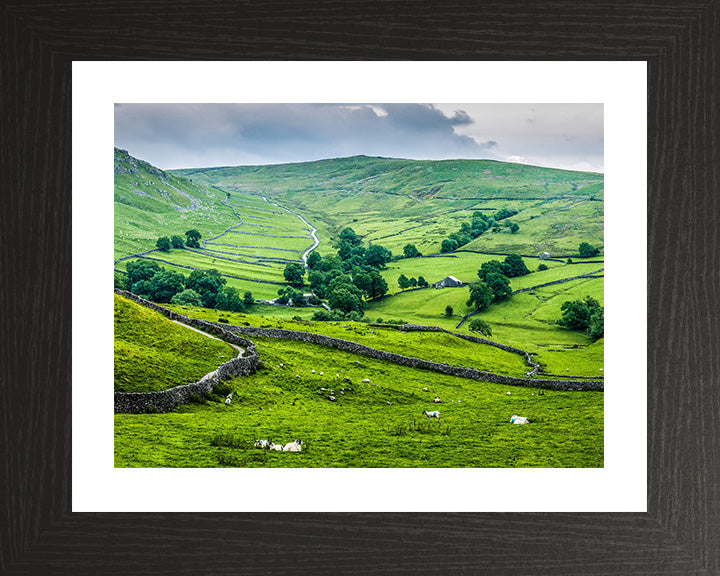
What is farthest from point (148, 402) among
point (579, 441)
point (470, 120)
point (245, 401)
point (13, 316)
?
point (470, 120)

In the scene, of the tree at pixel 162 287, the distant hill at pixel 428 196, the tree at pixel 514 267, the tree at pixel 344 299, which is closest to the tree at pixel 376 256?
the distant hill at pixel 428 196

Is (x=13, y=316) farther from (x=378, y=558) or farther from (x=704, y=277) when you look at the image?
(x=704, y=277)

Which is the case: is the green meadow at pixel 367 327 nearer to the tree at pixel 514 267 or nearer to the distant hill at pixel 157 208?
the distant hill at pixel 157 208

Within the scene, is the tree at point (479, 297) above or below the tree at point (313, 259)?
below

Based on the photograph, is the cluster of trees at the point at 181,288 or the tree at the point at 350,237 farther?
the tree at the point at 350,237

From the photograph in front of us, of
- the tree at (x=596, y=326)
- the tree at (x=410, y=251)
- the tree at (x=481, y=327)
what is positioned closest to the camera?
the tree at (x=596, y=326)

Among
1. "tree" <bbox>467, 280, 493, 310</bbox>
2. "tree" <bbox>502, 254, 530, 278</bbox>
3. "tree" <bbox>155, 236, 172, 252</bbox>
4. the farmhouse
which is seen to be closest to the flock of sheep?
"tree" <bbox>467, 280, 493, 310</bbox>

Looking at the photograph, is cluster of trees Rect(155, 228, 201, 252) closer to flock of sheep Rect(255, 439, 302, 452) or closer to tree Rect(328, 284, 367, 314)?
tree Rect(328, 284, 367, 314)
